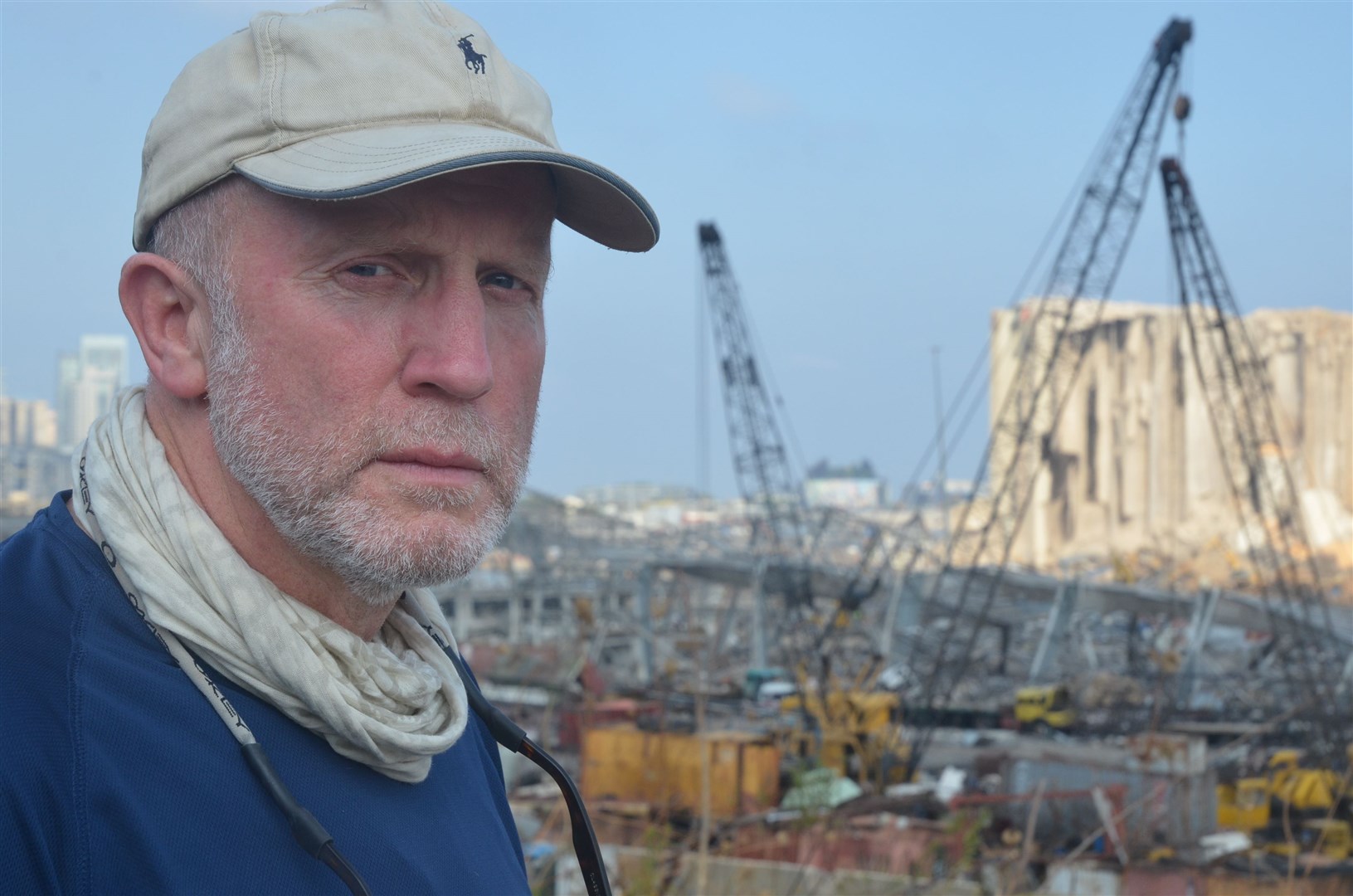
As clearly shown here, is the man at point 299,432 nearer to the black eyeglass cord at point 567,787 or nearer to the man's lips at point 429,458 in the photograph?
the man's lips at point 429,458

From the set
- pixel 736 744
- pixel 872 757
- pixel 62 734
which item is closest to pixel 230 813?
pixel 62 734

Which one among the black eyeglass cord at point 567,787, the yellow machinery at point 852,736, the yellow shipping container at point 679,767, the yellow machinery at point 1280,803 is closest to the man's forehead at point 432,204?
the black eyeglass cord at point 567,787

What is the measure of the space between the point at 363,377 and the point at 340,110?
32 cm

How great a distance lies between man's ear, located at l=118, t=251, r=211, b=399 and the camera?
1.57 meters

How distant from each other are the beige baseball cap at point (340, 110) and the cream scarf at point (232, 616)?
0.32 m

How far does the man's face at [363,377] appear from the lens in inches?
59.8

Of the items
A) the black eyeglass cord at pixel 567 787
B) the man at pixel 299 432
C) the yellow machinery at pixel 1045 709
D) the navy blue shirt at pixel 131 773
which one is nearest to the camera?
the navy blue shirt at pixel 131 773

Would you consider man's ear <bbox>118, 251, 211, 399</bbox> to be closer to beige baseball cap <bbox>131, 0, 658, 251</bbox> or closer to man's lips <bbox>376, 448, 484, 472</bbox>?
beige baseball cap <bbox>131, 0, 658, 251</bbox>

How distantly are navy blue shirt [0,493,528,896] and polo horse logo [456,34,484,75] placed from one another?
0.76 meters

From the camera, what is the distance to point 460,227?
5.24 ft

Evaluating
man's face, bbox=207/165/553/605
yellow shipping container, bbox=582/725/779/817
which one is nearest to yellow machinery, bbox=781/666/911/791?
yellow shipping container, bbox=582/725/779/817

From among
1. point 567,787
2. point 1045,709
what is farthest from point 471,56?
point 1045,709

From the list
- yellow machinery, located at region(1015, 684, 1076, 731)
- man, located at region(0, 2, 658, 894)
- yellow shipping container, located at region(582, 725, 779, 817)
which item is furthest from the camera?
yellow machinery, located at region(1015, 684, 1076, 731)

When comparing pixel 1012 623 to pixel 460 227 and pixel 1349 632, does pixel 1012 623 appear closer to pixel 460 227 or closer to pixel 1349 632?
pixel 1349 632
